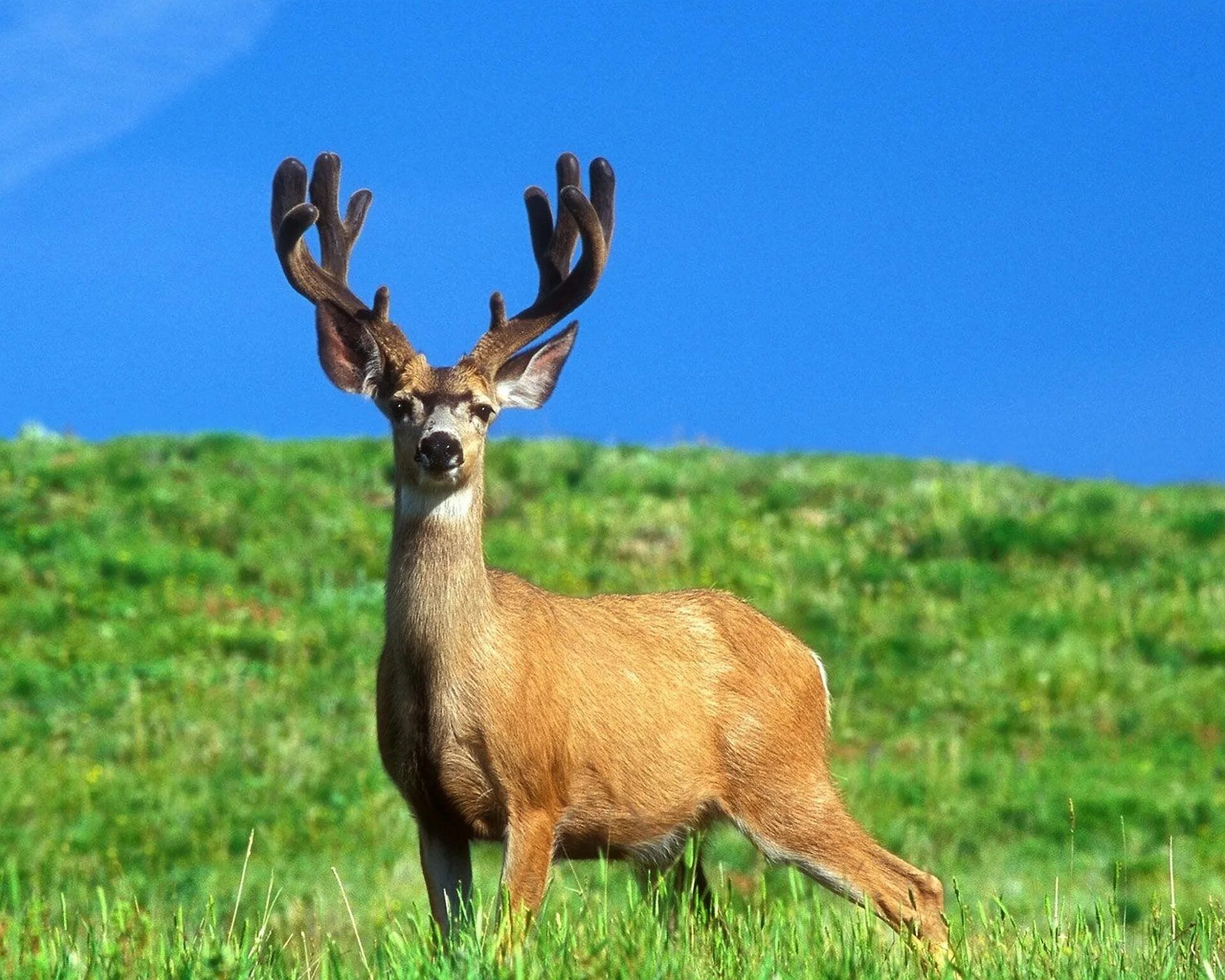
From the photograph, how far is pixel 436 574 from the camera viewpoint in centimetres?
612

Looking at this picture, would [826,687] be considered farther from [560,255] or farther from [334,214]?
[334,214]

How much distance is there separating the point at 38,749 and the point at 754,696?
918cm

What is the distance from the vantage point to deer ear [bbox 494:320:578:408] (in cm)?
647

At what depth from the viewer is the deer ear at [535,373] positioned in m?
6.47

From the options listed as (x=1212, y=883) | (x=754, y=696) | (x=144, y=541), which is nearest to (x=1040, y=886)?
(x=1212, y=883)

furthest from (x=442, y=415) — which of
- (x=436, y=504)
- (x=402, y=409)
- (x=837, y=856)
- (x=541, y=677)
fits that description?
(x=837, y=856)

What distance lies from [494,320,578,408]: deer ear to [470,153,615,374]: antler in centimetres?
5

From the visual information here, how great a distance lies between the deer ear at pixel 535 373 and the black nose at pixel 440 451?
674mm

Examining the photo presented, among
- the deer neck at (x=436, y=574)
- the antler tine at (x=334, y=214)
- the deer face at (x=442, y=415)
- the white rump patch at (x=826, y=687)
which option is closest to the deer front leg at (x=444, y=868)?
the deer neck at (x=436, y=574)

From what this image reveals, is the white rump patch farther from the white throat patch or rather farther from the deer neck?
the white throat patch

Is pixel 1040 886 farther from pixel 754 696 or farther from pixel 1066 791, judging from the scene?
pixel 754 696

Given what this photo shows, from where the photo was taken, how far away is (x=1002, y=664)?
17.3 metres

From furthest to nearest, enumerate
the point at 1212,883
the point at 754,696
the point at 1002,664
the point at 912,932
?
the point at 1002,664 → the point at 1212,883 → the point at 754,696 → the point at 912,932

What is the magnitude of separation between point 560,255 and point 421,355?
0.95 m
